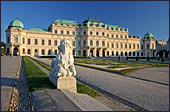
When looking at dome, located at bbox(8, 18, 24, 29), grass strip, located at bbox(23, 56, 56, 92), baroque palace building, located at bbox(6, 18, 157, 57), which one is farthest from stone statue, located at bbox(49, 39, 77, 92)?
dome, located at bbox(8, 18, 24, 29)

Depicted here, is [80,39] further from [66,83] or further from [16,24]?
[66,83]

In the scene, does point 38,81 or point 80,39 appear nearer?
point 38,81

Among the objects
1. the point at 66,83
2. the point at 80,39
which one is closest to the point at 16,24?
the point at 80,39

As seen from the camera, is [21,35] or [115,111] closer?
[115,111]

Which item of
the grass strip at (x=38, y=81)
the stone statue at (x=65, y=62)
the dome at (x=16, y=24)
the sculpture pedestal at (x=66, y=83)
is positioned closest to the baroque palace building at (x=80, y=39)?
the dome at (x=16, y=24)

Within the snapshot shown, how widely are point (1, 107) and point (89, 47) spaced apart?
2061 inches

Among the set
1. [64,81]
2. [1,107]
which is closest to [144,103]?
[64,81]

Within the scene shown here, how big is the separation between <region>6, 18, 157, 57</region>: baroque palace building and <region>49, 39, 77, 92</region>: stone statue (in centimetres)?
4546

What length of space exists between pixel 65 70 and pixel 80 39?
5323cm

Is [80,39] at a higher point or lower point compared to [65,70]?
higher

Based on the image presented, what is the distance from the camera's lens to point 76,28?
56.2 metres

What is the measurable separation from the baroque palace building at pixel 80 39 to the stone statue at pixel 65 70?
45.5 meters

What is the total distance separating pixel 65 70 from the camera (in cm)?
481

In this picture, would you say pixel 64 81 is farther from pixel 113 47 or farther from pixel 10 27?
pixel 113 47
